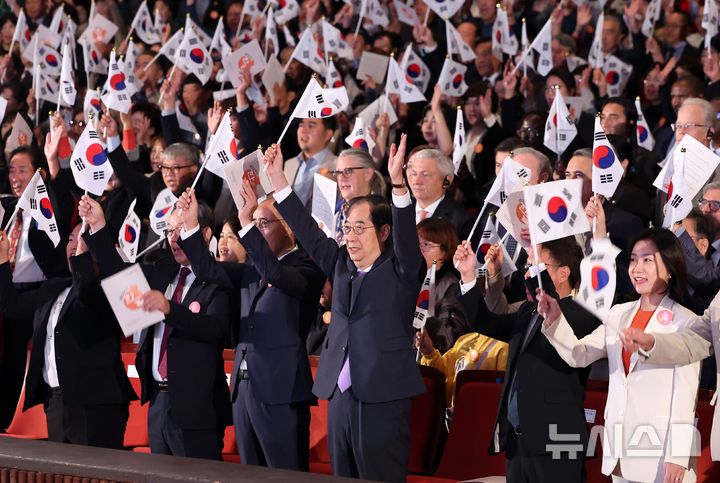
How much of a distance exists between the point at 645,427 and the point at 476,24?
5.99 m

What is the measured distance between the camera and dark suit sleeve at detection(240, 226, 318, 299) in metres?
4.62

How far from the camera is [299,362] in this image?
15.6ft

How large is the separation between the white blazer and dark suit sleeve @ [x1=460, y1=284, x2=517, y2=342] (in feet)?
1.25

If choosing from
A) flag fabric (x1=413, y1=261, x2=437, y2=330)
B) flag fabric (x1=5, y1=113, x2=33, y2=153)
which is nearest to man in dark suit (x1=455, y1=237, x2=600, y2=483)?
flag fabric (x1=413, y1=261, x2=437, y2=330)

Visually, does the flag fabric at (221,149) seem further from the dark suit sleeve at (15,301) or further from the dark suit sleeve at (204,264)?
the dark suit sleeve at (15,301)

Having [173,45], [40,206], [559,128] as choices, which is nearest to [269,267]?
[40,206]

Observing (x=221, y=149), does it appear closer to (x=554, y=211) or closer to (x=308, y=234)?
(x=308, y=234)

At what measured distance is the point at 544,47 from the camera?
818 cm

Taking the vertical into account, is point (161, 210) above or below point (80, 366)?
above

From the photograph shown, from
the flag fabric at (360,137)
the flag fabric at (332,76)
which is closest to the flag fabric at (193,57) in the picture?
the flag fabric at (332,76)

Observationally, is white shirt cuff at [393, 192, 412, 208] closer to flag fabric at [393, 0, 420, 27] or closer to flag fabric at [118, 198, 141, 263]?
flag fabric at [118, 198, 141, 263]

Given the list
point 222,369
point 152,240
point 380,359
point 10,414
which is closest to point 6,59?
point 152,240

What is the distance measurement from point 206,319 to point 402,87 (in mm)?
3275

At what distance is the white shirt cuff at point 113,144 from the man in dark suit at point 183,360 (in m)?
2.23
